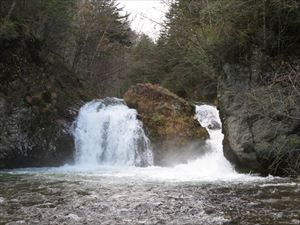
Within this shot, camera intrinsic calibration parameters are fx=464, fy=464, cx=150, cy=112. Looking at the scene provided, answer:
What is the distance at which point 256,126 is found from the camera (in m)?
13.7

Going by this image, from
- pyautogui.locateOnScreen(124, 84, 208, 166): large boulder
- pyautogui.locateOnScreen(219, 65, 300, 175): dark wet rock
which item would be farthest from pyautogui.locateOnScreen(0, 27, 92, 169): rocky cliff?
pyautogui.locateOnScreen(219, 65, 300, 175): dark wet rock

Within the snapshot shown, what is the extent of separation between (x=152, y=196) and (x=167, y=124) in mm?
9656

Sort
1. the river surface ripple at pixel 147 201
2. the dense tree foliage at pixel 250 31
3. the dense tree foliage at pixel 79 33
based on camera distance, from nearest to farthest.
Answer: the river surface ripple at pixel 147 201 < the dense tree foliage at pixel 250 31 < the dense tree foliage at pixel 79 33

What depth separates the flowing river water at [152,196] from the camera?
7.63m

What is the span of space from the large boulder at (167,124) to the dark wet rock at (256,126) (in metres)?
3.26

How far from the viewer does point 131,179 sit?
13.2m

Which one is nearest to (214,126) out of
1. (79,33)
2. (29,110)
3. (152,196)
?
(29,110)

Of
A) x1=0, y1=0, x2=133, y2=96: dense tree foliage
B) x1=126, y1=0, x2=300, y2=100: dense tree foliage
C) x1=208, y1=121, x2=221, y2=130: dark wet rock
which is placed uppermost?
x1=0, y1=0, x2=133, y2=96: dense tree foliage

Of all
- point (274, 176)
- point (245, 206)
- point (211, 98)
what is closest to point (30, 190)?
point (245, 206)

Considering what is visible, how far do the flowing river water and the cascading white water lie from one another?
0.23 m

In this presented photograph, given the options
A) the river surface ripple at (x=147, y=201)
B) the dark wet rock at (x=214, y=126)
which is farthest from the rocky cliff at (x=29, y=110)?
the dark wet rock at (x=214, y=126)

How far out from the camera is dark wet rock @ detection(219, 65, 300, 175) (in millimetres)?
12633

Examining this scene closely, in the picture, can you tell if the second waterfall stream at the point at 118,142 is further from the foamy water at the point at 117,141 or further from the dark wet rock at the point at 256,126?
the dark wet rock at the point at 256,126

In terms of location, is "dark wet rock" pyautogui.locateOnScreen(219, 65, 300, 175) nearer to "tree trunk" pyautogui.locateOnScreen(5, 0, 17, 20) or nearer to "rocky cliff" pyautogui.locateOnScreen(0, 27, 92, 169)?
"rocky cliff" pyautogui.locateOnScreen(0, 27, 92, 169)
